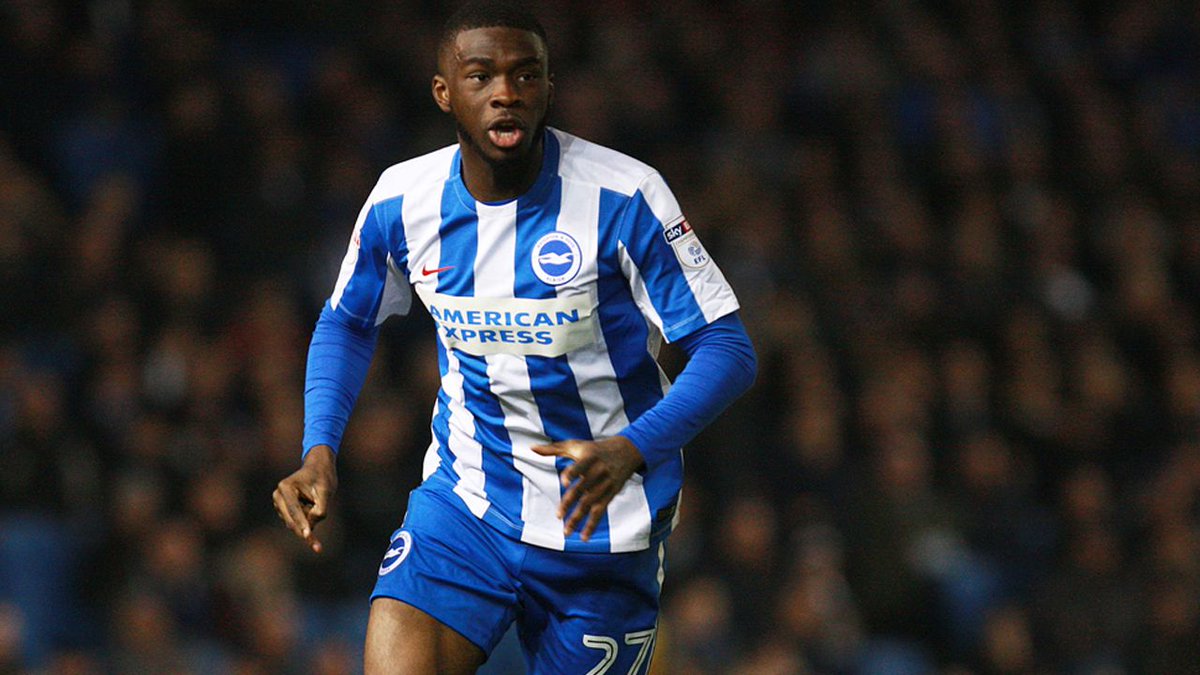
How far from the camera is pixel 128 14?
33.9 feet

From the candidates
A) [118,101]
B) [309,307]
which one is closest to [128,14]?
[118,101]

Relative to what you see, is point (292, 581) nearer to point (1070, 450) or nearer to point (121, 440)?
point (121, 440)

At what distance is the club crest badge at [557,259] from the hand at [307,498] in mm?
718

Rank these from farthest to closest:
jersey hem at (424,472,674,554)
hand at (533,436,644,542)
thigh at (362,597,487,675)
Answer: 1. jersey hem at (424,472,674,554)
2. thigh at (362,597,487,675)
3. hand at (533,436,644,542)

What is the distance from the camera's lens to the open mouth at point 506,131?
4012mm

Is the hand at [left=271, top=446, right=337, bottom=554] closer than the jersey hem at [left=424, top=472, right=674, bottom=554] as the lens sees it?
Yes

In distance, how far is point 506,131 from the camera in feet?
13.2

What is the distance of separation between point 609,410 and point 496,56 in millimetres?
941

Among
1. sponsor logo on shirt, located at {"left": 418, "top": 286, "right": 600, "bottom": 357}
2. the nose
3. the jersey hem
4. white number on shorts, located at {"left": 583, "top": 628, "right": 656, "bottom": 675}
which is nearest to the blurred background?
white number on shorts, located at {"left": 583, "top": 628, "right": 656, "bottom": 675}

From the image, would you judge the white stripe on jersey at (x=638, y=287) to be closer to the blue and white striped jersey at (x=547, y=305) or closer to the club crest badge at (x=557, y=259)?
the blue and white striped jersey at (x=547, y=305)

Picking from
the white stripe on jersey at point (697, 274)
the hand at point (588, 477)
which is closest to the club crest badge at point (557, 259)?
the white stripe on jersey at point (697, 274)

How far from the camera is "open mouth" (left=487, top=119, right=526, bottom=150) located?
4.01 metres

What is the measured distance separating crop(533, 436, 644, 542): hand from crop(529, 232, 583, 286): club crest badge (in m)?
0.57

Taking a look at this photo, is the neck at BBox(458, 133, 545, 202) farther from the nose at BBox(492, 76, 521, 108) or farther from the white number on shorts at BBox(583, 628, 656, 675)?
the white number on shorts at BBox(583, 628, 656, 675)
